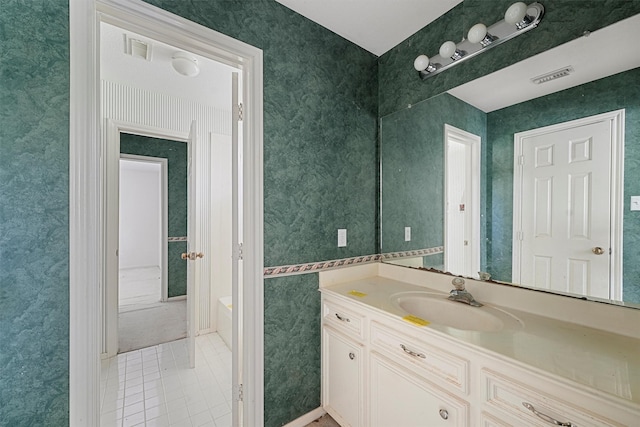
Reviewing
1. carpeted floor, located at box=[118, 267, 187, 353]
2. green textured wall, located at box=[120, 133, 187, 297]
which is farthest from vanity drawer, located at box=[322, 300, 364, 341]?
green textured wall, located at box=[120, 133, 187, 297]

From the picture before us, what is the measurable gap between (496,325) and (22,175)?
78.2 inches

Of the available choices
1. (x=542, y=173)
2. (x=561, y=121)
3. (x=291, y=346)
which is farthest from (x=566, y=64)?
(x=291, y=346)

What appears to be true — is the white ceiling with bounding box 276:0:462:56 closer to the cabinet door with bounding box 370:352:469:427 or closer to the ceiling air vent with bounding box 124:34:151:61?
the ceiling air vent with bounding box 124:34:151:61

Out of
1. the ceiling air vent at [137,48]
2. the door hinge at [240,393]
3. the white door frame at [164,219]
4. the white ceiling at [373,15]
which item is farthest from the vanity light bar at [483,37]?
the white door frame at [164,219]

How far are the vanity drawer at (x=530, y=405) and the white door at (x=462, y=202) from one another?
68 centimetres

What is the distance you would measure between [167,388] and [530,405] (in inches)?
89.2

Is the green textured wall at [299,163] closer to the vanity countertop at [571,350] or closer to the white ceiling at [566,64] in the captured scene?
the vanity countertop at [571,350]

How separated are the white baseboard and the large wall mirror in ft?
3.77

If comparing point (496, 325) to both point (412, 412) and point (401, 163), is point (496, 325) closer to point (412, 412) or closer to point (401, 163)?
point (412, 412)

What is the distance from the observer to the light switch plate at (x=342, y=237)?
5.80 feet

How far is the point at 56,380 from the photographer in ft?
3.12

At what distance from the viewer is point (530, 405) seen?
2.59ft

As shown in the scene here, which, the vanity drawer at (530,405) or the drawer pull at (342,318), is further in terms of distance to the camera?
the drawer pull at (342,318)

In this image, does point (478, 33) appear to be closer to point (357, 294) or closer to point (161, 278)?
point (357, 294)
